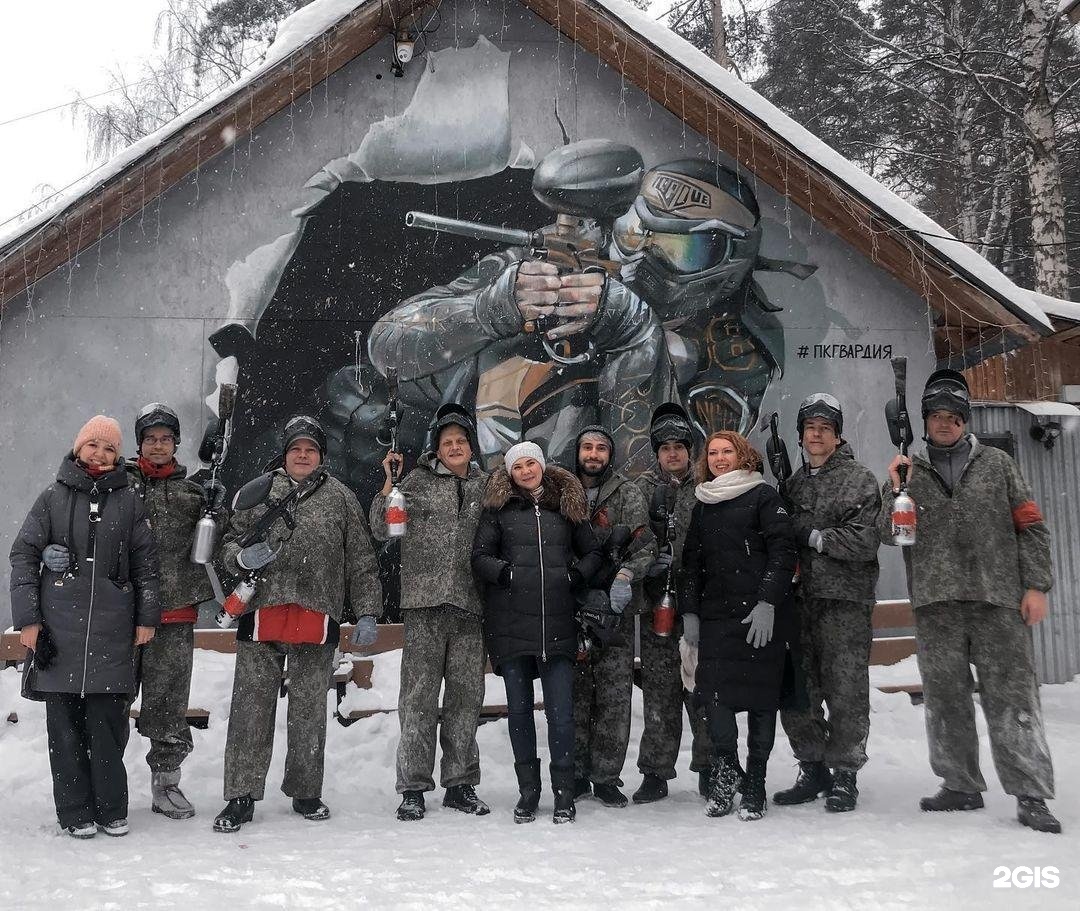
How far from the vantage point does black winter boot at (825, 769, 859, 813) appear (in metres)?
4.44

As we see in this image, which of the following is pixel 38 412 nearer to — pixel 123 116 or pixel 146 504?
pixel 146 504

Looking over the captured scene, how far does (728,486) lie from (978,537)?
1.20 m

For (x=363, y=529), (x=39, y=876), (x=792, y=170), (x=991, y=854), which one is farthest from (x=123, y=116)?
(x=991, y=854)

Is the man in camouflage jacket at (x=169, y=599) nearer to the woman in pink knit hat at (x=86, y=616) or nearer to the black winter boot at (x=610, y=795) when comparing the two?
the woman in pink knit hat at (x=86, y=616)

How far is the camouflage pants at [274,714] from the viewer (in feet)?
14.6

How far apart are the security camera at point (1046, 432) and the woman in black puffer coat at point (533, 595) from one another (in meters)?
5.08

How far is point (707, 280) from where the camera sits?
773 cm

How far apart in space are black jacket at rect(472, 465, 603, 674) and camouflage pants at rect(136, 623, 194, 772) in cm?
162

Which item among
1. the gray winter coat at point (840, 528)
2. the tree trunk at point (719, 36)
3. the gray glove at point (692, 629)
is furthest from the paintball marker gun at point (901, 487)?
the tree trunk at point (719, 36)

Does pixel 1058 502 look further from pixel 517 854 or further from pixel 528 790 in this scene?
pixel 517 854

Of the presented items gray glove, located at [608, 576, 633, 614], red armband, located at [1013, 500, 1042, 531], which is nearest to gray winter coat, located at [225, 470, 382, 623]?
gray glove, located at [608, 576, 633, 614]

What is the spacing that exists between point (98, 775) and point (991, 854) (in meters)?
3.92

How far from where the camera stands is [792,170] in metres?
7.34

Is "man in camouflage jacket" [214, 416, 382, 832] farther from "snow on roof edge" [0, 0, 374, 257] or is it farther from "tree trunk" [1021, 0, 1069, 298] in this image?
"tree trunk" [1021, 0, 1069, 298]
